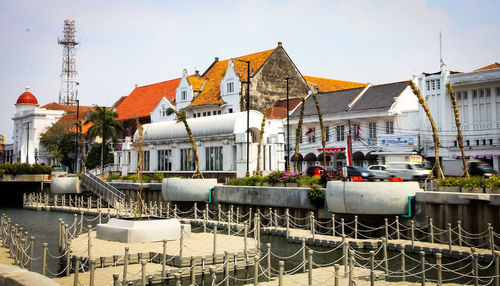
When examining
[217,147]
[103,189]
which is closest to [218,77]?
[103,189]

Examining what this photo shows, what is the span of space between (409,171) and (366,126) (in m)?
21.1

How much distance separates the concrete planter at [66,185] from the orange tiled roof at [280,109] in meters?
23.4

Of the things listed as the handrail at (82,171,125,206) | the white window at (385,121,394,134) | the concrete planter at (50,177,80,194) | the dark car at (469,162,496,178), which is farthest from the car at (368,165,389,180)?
the concrete planter at (50,177,80,194)

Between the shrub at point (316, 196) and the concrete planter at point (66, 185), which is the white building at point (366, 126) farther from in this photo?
the concrete planter at point (66, 185)

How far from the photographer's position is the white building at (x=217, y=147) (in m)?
42.2

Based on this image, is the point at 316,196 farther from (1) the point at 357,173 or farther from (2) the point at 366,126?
(2) the point at 366,126

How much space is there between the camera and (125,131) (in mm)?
81438

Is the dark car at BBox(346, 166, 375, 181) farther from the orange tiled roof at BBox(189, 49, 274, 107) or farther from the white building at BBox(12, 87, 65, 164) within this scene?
the white building at BBox(12, 87, 65, 164)

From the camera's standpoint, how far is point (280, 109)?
6444 centimetres

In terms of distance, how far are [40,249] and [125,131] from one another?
191 feet

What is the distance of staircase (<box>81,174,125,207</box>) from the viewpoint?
45750mm

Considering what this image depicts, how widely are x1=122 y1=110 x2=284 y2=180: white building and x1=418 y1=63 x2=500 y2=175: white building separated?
53.7 ft

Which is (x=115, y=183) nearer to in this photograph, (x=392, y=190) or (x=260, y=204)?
(x=260, y=204)

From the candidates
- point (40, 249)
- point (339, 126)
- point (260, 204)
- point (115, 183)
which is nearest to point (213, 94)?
point (339, 126)
